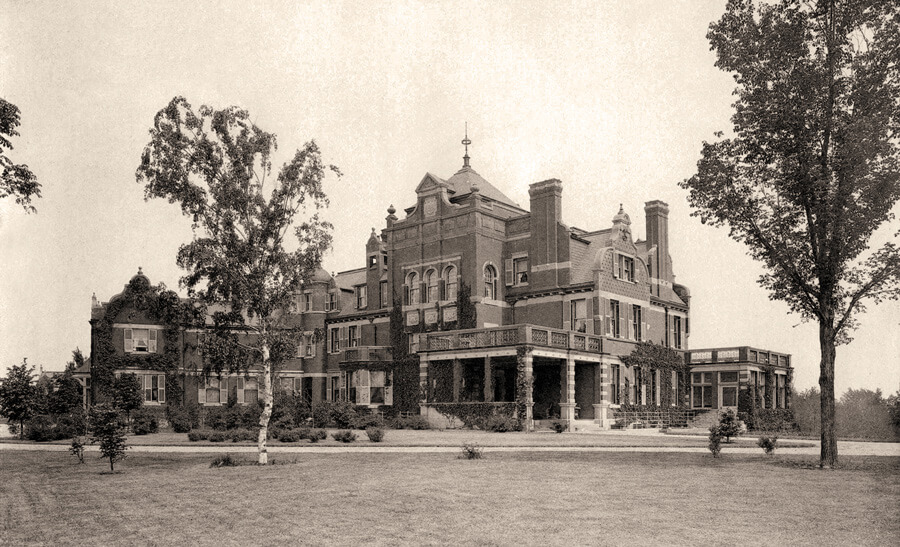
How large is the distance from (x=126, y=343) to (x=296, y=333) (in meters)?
37.0

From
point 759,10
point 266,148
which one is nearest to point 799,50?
point 759,10

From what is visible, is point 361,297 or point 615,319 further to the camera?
point 361,297

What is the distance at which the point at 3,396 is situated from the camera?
133ft

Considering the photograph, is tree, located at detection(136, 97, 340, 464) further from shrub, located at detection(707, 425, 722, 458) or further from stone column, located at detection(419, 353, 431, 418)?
stone column, located at detection(419, 353, 431, 418)

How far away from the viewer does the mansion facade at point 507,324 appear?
43438mm

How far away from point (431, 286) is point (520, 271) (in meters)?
5.49

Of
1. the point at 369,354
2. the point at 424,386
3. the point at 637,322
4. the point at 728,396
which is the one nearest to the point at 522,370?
the point at 424,386

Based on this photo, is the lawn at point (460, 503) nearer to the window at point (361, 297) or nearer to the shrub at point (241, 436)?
the shrub at point (241, 436)

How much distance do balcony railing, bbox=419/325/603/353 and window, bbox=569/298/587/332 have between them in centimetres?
156

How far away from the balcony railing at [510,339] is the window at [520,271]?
647cm

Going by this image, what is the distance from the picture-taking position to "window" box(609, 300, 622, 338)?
45531 millimetres

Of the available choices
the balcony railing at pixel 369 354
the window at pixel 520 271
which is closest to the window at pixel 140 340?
the balcony railing at pixel 369 354

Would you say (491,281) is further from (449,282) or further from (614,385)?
(614,385)

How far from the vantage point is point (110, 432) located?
1941 cm
